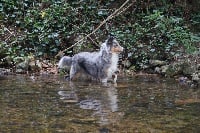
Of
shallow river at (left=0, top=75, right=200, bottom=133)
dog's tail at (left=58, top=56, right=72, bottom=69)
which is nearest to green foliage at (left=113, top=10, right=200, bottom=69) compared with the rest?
dog's tail at (left=58, top=56, right=72, bottom=69)

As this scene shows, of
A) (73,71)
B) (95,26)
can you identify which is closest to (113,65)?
(73,71)

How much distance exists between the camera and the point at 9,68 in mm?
13289

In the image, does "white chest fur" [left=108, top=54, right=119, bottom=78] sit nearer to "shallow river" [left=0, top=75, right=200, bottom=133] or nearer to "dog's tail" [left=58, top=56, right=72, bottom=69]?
"shallow river" [left=0, top=75, right=200, bottom=133]

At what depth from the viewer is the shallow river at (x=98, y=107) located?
561 centimetres

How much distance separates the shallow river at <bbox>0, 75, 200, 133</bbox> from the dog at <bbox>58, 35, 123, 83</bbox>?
658 millimetres

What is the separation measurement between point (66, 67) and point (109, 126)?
6839 mm

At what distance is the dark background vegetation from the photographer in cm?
1417

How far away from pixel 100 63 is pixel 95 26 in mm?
5034

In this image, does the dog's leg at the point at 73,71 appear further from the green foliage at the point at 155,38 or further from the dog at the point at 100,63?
the green foliage at the point at 155,38

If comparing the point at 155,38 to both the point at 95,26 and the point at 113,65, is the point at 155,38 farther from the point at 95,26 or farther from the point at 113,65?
the point at 113,65

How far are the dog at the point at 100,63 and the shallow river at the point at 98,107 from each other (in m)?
0.66

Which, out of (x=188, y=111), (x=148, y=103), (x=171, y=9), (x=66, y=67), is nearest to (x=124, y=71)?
(x=66, y=67)

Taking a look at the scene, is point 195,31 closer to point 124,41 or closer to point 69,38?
point 124,41

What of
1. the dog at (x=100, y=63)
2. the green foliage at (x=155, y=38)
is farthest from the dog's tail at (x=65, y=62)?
the green foliage at (x=155, y=38)
